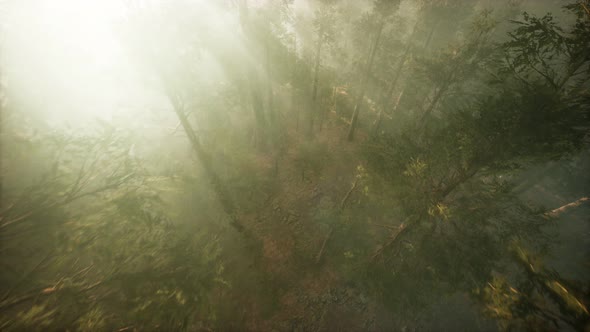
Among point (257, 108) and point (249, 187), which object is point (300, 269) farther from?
point (257, 108)

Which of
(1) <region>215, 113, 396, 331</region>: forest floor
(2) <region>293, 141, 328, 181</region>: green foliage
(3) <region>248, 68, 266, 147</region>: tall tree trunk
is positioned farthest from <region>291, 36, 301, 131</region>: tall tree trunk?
(1) <region>215, 113, 396, 331</region>: forest floor

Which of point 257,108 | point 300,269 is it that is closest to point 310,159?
point 257,108

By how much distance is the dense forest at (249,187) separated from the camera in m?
4.69

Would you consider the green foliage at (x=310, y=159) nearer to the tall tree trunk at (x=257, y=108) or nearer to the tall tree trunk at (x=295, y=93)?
the tall tree trunk at (x=295, y=93)

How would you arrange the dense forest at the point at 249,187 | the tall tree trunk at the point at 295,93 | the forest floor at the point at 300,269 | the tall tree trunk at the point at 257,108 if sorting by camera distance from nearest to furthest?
1. the dense forest at the point at 249,187
2. the forest floor at the point at 300,269
3. the tall tree trunk at the point at 257,108
4. the tall tree trunk at the point at 295,93

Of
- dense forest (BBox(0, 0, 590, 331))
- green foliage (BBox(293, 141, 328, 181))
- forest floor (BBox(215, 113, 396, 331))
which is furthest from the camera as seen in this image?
green foliage (BBox(293, 141, 328, 181))

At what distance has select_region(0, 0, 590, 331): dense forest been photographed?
15.4ft

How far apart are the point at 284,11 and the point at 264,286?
1478 cm

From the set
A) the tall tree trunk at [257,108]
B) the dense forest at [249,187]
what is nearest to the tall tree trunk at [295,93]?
the dense forest at [249,187]

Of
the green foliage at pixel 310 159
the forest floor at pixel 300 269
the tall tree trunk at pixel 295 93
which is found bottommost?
the forest floor at pixel 300 269

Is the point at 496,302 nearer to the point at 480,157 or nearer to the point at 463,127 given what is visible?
the point at 480,157

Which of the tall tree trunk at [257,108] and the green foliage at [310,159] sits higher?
the tall tree trunk at [257,108]

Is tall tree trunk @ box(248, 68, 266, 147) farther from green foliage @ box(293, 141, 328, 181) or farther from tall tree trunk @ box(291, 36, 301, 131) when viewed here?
tall tree trunk @ box(291, 36, 301, 131)

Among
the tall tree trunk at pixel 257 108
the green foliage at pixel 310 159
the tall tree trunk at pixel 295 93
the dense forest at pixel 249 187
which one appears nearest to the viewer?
the dense forest at pixel 249 187
